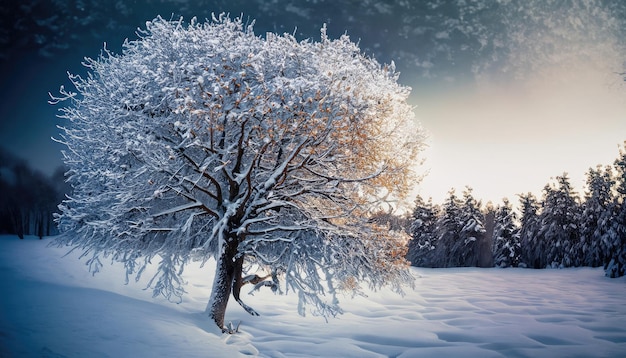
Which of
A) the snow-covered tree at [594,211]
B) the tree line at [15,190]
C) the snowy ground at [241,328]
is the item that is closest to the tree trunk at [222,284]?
the snowy ground at [241,328]

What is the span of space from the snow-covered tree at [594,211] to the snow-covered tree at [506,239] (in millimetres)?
8194

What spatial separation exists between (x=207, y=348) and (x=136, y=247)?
430 cm

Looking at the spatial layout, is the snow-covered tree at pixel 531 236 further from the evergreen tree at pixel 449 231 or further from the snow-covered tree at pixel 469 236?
the evergreen tree at pixel 449 231

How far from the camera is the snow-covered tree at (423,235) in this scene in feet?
170

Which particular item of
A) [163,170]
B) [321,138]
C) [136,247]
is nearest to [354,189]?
[321,138]

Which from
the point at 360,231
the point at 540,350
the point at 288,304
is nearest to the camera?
the point at 540,350

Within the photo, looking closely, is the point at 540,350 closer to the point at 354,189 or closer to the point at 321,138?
the point at 354,189

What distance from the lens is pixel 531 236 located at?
4594 cm

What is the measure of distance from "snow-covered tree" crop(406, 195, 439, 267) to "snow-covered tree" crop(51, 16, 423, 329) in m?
46.2

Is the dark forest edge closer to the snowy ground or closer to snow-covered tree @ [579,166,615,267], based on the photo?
snow-covered tree @ [579,166,615,267]

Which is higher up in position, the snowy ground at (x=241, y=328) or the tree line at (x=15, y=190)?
the tree line at (x=15, y=190)

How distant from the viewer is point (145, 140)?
260 inches

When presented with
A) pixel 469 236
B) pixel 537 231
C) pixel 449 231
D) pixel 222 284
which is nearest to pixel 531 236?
pixel 537 231

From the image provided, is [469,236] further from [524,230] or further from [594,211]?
[594,211]
